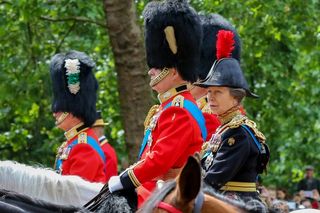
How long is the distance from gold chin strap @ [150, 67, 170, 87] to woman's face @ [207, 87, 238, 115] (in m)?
0.31

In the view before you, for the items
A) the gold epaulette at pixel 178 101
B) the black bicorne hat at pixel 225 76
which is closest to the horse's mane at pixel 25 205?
the gold epaulette at pixel 178 101

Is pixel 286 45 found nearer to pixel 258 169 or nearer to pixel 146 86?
pixel 146 86

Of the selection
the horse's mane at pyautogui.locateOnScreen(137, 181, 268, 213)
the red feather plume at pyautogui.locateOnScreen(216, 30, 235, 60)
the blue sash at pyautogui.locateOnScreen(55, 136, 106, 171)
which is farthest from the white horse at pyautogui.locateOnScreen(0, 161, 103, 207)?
the blue sash at pyautogui.locateOnScreen(55, 136, 106, 171)

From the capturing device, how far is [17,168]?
17.1 feet

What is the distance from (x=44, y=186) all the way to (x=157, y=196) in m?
1.86

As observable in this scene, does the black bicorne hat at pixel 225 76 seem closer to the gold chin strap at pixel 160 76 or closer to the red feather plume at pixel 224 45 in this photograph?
the red feather plume at pixel 224 45

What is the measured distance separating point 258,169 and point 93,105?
137 inches

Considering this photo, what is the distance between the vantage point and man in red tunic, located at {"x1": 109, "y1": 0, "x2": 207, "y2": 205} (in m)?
5.01

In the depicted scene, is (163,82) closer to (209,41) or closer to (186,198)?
(209,41)

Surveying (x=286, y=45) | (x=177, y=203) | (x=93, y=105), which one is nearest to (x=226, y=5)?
(x=286, y=45)

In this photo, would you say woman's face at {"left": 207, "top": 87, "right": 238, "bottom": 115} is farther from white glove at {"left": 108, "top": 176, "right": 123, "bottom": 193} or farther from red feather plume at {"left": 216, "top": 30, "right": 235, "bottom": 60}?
white glove at {"left": 108, "top": 176, "right": 123, "bottom": 193}

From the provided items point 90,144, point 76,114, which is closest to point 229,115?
point 90,144

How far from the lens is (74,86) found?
8.23 meters

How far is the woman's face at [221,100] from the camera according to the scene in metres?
5.45
